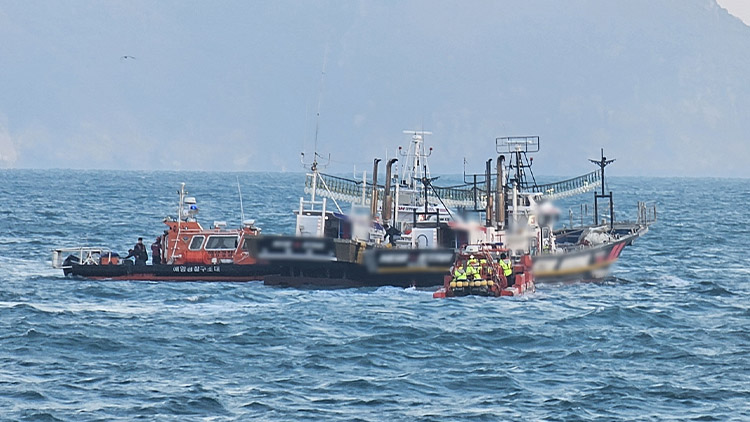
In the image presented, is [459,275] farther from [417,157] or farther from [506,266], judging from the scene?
[417,157]

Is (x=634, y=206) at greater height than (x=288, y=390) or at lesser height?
greater

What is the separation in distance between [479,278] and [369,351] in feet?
43.4

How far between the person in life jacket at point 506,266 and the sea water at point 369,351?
4.49ft

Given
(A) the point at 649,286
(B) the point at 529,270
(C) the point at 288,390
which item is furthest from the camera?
(A) the point at 649,286

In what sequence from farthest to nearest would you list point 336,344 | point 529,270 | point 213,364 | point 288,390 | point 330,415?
point 529,270
point 336,344
point 213,364
point 288,390
point 330,415

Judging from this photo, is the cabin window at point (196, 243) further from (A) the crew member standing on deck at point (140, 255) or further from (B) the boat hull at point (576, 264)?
(B) the boat hull at point (576, 264)

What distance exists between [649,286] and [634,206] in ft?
330

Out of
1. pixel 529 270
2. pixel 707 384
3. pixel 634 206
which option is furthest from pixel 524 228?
pixel 634 206

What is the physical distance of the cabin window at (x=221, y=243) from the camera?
206ft

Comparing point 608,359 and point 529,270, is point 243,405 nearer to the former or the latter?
point 608,359

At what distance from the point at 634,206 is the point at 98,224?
81.1 m

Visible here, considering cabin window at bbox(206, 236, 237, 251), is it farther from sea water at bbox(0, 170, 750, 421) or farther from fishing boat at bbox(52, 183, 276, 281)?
sea water at bbox(0, 170, 750, 421)

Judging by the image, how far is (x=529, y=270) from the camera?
5875 cm

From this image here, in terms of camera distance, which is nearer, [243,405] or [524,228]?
[243,405]
